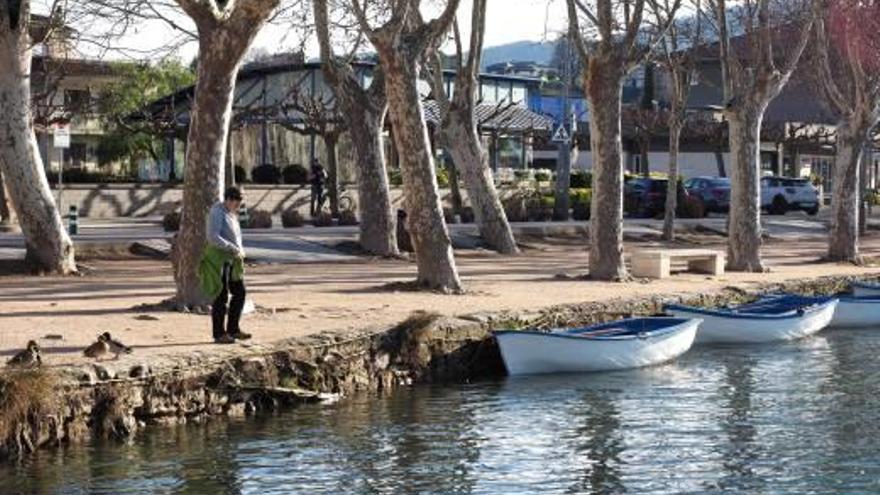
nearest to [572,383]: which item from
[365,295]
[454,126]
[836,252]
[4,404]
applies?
[365,295]

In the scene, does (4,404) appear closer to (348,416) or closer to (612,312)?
(348,416)

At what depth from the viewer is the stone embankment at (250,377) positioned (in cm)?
1348

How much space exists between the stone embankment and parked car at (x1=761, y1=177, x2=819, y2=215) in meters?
39.6

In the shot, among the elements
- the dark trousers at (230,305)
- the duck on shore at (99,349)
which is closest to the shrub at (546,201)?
the dark trousers at (230,305)

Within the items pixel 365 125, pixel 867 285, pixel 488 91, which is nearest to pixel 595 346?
pixel 867 285

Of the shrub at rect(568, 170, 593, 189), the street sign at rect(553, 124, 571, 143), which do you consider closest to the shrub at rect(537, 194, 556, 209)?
the shrub at rect(568, 170, 593, 189)

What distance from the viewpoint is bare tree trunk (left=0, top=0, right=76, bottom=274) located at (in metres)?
23.3

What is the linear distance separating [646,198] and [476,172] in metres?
20.3

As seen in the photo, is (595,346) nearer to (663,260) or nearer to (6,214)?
(663,260)

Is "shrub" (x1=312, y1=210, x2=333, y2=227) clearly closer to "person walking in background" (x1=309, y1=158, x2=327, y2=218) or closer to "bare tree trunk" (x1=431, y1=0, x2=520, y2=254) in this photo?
"person walking in background" (x1=309, y1=158, x2=327, y2=218)

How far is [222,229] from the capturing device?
16.6 meters

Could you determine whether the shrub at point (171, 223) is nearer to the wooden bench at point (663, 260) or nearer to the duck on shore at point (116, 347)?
the wooden bench at point (663, 260)

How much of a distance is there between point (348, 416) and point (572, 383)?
364 centimetres

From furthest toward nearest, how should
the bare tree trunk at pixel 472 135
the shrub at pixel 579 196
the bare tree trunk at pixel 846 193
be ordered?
the shrub at pixel 579 196
the bare tree trunk at pixel 846 193
the bare tree trunk at pixel 472 135
